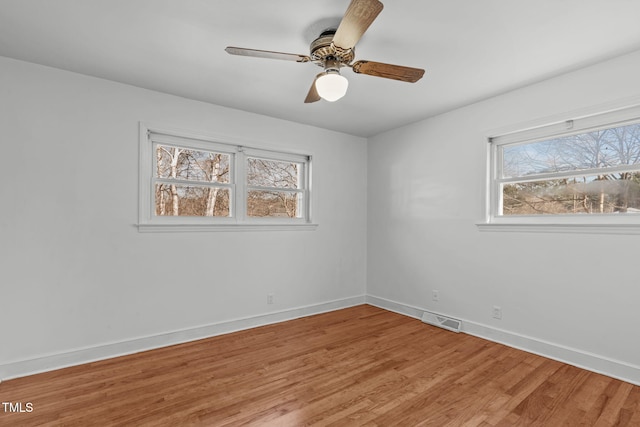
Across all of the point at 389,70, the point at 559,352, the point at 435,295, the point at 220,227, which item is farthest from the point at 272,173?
the point at 559,352

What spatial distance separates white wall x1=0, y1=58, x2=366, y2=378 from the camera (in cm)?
248

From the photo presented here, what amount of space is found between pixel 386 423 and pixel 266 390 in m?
0.86

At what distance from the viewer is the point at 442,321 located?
11.7 feet

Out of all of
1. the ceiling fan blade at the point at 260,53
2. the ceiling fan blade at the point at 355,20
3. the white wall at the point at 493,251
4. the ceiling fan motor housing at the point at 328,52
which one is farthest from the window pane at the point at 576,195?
the ceiling fan blade at the point at 260,53

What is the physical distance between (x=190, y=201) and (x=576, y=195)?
12.1 ft

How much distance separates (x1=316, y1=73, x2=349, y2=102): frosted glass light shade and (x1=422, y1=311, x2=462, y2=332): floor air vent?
2.81 m

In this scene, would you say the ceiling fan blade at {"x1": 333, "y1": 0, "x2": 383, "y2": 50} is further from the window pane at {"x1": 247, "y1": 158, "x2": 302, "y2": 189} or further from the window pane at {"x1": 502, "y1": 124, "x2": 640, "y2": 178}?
the window pane at {"x1": 502, "y1": 124, "x2": 640, "y2": 178}

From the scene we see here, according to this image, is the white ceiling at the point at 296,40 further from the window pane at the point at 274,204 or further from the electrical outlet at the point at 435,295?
the electrical outlet at the point at 435,295

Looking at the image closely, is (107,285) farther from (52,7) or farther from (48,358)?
(52,7)

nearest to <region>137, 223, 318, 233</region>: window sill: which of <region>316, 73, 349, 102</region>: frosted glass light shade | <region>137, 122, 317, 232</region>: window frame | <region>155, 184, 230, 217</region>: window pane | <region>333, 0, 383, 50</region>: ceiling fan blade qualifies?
<region>137, 122, 317, 232</region>: window frame

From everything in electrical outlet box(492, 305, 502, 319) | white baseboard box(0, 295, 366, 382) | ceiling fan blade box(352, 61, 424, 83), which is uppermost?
ceiling fan blade box(352, 61, 424, 83)

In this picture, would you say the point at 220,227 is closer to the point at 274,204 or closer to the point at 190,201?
the point at 190,201

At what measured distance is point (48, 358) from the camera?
254 centimetres

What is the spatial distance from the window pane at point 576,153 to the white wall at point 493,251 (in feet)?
0.87
